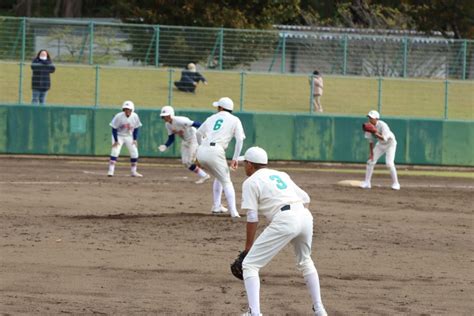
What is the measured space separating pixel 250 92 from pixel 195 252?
24709 millimetres

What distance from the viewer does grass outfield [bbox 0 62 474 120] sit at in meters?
36.3

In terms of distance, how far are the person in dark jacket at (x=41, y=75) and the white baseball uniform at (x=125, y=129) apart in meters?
7.40

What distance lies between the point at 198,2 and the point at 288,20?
28.4 feet

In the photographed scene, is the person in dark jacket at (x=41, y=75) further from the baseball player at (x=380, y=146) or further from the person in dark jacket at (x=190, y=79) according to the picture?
the baseball player at (x=380, y=146)

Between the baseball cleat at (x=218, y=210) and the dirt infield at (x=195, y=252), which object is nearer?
the dirt infield at (x=195, y=252)

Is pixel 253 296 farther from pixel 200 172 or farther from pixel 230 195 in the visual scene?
pixel 200 172

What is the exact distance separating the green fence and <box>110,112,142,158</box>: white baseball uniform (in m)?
6.33

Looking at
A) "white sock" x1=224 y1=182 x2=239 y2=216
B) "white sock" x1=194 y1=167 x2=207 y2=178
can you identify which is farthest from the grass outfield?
"white sock" x1=224 y1=182 x2=239 y2=216

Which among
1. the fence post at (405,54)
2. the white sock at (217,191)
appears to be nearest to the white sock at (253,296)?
the white sock at (217,191)

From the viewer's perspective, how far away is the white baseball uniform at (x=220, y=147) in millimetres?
18109

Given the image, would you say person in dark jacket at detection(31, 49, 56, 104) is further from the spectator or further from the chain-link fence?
the spectator

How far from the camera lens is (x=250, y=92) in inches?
1559

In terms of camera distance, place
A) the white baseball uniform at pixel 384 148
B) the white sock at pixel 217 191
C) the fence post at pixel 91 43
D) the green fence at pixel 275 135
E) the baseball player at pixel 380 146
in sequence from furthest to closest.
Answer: the fence post at pixel 91 43
the green fence at pixel 275 135
the white baseball uniform at pixel 384 148
the baseball player at pixel 380 146
the white sock at pixel 217 191

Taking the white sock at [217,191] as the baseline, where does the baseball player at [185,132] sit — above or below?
above
